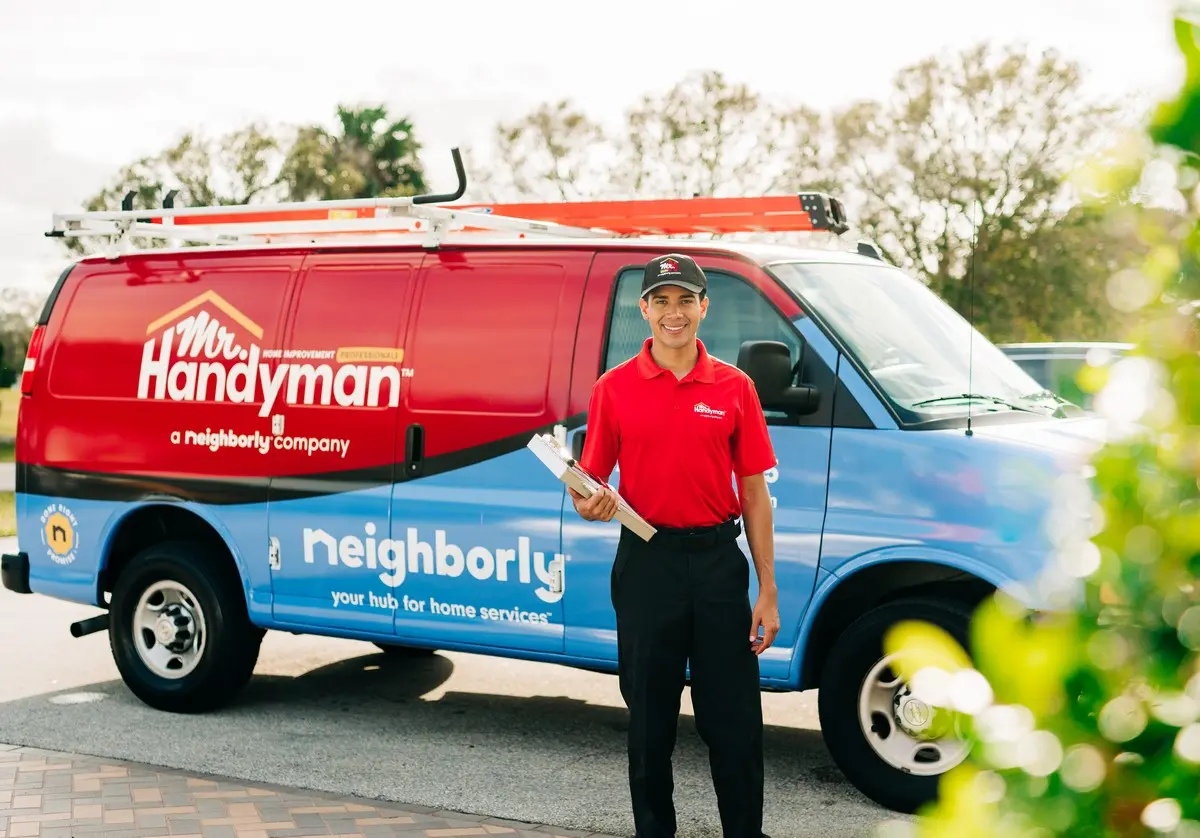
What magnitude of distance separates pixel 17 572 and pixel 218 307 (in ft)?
6.10

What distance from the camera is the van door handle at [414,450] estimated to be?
6527 millimetres

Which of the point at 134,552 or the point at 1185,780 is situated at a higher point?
the point at 1185,780

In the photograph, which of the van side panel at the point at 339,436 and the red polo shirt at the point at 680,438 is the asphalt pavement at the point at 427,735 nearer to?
the van side panel at the point at 339,436

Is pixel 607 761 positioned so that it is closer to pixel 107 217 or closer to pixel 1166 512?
pixel 107 217

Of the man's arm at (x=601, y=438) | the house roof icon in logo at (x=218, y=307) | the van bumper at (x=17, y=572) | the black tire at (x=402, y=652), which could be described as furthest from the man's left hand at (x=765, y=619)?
the van bumper at (x=17, y=572)

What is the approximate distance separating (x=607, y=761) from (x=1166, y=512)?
5602mm

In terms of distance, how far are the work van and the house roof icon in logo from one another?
0.04 ft

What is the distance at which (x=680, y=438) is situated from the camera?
4734mm

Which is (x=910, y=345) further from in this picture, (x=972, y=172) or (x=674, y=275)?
(x=972, y=172)

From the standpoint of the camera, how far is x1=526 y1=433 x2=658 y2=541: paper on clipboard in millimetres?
4457

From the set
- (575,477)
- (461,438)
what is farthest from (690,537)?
(461,438)

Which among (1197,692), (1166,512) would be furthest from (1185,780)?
(1166,512)

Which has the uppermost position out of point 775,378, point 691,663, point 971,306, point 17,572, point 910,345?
point 971,306

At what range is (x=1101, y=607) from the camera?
3.72ft
